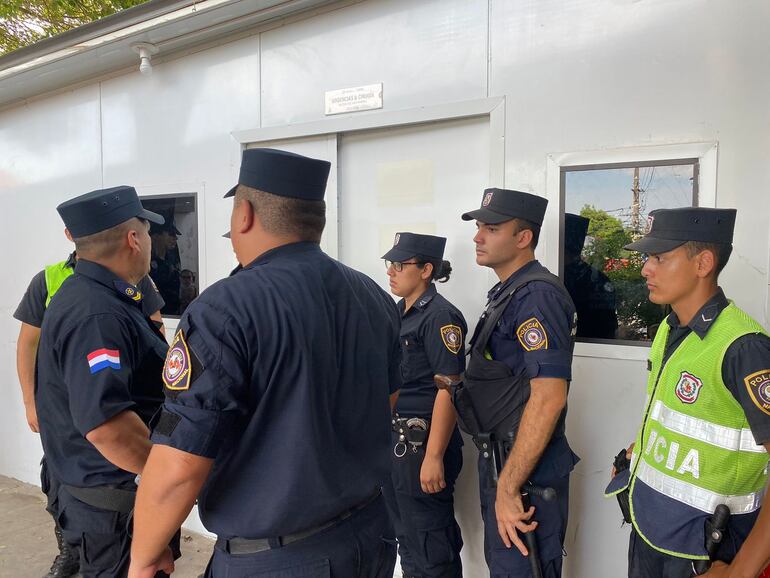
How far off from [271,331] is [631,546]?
5.02 feet

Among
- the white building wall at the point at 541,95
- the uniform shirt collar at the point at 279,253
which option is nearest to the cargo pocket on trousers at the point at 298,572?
the uniform shirt collar at the point at 279,253

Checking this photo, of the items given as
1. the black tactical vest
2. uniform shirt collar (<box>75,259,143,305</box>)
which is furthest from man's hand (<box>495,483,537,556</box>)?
uniform shirt collar (<box>75,259,143,305</box>)

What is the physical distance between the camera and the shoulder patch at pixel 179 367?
52.2 inches

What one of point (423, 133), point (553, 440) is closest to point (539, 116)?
point (423, 133)

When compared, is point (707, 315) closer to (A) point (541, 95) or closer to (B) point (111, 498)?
(A) point (541, 95)

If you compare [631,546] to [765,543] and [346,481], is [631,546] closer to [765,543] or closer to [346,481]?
[765,543]

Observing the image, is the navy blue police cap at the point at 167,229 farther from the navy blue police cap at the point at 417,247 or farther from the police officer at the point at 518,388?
the police officer at the point at 518,388

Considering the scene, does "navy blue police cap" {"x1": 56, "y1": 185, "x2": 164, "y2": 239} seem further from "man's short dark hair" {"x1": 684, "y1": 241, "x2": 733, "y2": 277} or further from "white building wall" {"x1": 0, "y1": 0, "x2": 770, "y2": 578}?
"man's short dark hair" {"x1": 684, "y1": 241, "x2": 733, "y2": 277}

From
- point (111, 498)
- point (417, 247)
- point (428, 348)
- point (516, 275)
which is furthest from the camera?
point (417, 247)

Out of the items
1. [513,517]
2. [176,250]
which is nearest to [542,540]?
[513,517]

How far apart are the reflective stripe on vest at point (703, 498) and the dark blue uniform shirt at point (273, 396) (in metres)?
0.94

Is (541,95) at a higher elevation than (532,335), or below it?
higher

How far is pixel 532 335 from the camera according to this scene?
86.3 inches

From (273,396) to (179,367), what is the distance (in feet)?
0.77
